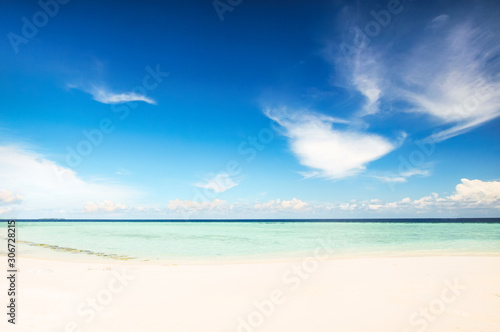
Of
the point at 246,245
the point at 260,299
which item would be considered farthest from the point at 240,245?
the point at 260,299

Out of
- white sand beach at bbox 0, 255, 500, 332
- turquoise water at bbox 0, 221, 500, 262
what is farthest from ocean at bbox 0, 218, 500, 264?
white sand beach at bbox 0, 255, 500, 332

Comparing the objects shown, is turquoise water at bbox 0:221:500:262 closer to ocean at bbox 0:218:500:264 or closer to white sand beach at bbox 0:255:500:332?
ocean at bbox 0:218:500:264

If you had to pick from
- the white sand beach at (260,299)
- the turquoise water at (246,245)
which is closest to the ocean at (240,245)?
the turquoise water at (246,245)

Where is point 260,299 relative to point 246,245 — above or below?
above

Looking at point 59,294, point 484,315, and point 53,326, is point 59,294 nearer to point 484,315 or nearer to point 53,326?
point 53,326

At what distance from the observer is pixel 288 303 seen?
7348 mm

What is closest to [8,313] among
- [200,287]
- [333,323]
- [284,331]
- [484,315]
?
[200,287]

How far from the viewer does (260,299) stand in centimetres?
771

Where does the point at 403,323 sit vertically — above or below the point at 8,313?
below

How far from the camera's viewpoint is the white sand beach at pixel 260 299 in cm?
593

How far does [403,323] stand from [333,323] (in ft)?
5.37

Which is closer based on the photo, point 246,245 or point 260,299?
point 260,299

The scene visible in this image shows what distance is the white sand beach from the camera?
19.4ft

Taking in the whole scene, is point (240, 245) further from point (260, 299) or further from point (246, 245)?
point (260, 299)
